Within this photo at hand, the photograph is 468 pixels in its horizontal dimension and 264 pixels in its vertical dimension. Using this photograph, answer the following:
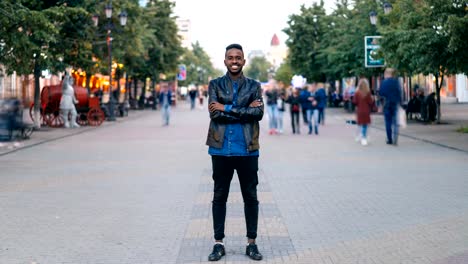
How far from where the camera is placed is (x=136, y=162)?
1647cm

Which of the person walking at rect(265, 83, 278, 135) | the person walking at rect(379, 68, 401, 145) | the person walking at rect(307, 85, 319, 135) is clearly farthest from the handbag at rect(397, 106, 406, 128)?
the person walking at rect(265, 83, 278, 135)

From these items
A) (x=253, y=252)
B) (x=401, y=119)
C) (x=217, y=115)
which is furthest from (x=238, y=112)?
(x=401, y=119)

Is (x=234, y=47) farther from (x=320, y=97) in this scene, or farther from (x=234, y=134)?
(x=320, y=97)

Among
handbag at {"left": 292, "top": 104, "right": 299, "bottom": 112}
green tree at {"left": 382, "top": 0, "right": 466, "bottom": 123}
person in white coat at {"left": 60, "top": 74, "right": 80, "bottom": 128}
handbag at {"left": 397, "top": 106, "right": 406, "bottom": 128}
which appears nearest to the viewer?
handbag at {"left": 397, "top": 106, "right": 406, "bottom": 128}

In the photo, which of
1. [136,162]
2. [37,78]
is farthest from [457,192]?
[37,78]

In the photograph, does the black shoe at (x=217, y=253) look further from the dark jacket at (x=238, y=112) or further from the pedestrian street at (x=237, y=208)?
the dark jacket at (x=238, y=112)

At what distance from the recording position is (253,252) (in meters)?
6.85

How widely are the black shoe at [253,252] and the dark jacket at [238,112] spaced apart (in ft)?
2.76

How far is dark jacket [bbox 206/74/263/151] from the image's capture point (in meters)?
6.78

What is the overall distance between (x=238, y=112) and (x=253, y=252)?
Answer: 1.19 metres

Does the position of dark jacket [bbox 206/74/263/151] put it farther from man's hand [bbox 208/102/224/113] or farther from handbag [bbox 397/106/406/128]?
handbag [bbox 397/106/406/128]

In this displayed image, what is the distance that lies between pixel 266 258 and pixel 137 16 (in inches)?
1185

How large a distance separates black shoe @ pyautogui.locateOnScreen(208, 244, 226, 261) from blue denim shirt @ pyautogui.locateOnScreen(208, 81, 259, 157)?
2.61ft

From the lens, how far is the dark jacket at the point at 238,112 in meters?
6.78
